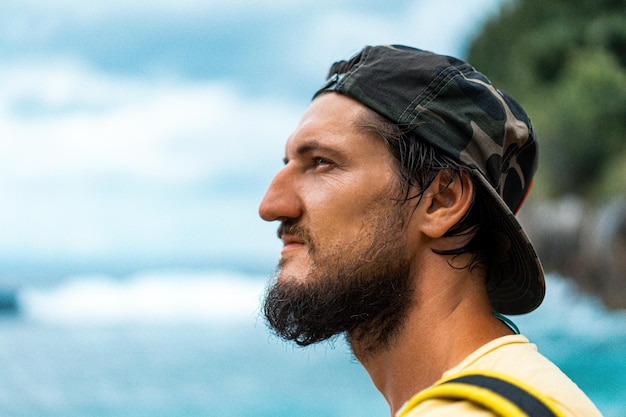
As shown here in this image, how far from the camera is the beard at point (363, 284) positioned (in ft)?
5.17

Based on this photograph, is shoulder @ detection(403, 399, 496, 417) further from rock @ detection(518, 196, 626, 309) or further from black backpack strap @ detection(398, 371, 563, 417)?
rock @ detection(518, 196, 626, 309)

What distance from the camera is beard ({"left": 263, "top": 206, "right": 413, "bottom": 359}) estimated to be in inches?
62.0

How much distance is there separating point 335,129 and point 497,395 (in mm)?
719

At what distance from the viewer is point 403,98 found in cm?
160

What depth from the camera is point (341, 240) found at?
5.19ft

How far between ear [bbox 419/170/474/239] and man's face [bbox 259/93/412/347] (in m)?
0.05

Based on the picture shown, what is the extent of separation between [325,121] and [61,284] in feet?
69.3

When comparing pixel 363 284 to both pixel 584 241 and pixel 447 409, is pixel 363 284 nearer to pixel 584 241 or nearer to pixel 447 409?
pixel 447 409

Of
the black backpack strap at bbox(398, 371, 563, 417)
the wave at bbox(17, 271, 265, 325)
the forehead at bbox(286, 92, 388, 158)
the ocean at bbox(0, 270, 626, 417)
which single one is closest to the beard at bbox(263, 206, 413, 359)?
the forehead at bbox(286, 92, 388, 158)

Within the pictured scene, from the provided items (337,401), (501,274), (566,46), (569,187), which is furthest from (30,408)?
(566,46)

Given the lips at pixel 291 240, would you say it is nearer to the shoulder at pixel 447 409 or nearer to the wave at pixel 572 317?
the shoulder at pixel 447 409

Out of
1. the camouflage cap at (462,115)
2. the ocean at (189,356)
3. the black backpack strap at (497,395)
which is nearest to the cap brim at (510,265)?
the camouflage cap at (462,115)

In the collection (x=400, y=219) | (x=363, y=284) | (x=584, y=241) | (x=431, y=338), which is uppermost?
(x=584, y=241)

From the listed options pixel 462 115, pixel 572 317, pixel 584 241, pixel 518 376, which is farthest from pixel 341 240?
pixel 584 241
